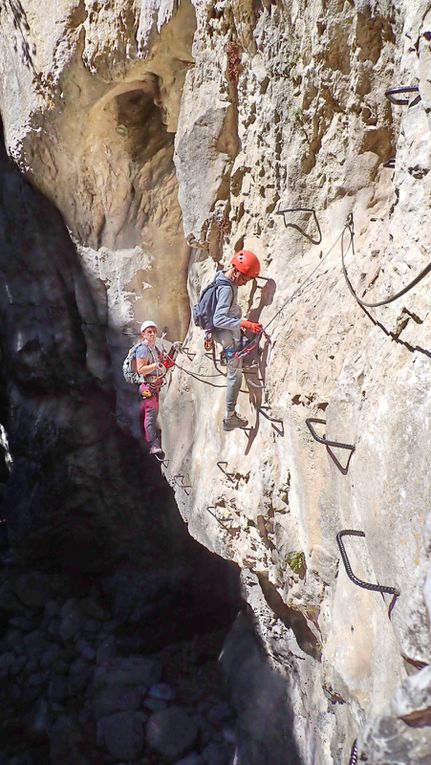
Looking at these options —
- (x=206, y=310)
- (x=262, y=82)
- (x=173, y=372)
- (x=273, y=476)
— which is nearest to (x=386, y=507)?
(x=273, y=476)

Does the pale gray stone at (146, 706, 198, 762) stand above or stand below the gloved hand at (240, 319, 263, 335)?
below

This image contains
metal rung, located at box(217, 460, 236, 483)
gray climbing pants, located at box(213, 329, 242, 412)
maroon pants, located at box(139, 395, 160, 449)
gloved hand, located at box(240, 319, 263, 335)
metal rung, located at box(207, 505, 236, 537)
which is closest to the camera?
gloved hand, located at box(240, 319, 263, 335)

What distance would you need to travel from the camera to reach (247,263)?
15.0 ft

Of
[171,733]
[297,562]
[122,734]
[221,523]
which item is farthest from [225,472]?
[122,734]

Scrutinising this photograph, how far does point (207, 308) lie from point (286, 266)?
785mm

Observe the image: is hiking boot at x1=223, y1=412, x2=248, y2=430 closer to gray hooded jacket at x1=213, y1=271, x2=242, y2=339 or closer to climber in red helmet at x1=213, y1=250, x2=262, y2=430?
climber in red helmet at x1=213, y1=250, x2=262, y2=430

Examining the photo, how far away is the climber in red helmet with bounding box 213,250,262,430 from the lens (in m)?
→ 4.56

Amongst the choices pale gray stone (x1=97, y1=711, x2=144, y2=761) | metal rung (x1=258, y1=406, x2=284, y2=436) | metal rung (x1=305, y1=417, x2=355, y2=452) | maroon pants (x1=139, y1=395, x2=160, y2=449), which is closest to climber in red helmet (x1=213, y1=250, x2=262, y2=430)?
metal rung (x1=258, y1=406, x2=284, y2=436)

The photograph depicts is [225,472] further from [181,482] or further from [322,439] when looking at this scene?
[322,439]

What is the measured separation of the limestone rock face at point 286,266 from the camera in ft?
8.25

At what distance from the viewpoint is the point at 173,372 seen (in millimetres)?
7016

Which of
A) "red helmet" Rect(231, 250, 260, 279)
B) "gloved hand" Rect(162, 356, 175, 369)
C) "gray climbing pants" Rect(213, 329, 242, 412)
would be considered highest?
"red helmet" Rect(231, 250, 260, 279)

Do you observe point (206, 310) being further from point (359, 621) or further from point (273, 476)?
point (359, 621)

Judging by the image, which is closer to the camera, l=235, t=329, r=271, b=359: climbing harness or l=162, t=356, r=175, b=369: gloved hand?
l=235, t=329, r=271, b=359: climbing harness
